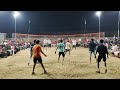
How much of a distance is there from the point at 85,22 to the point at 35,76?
117ft

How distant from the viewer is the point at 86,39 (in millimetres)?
46875

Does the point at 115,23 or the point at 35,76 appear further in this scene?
the point at 115,23

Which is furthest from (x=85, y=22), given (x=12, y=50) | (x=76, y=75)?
(x=76, y=75)

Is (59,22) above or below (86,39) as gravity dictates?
above

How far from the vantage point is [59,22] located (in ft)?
169
